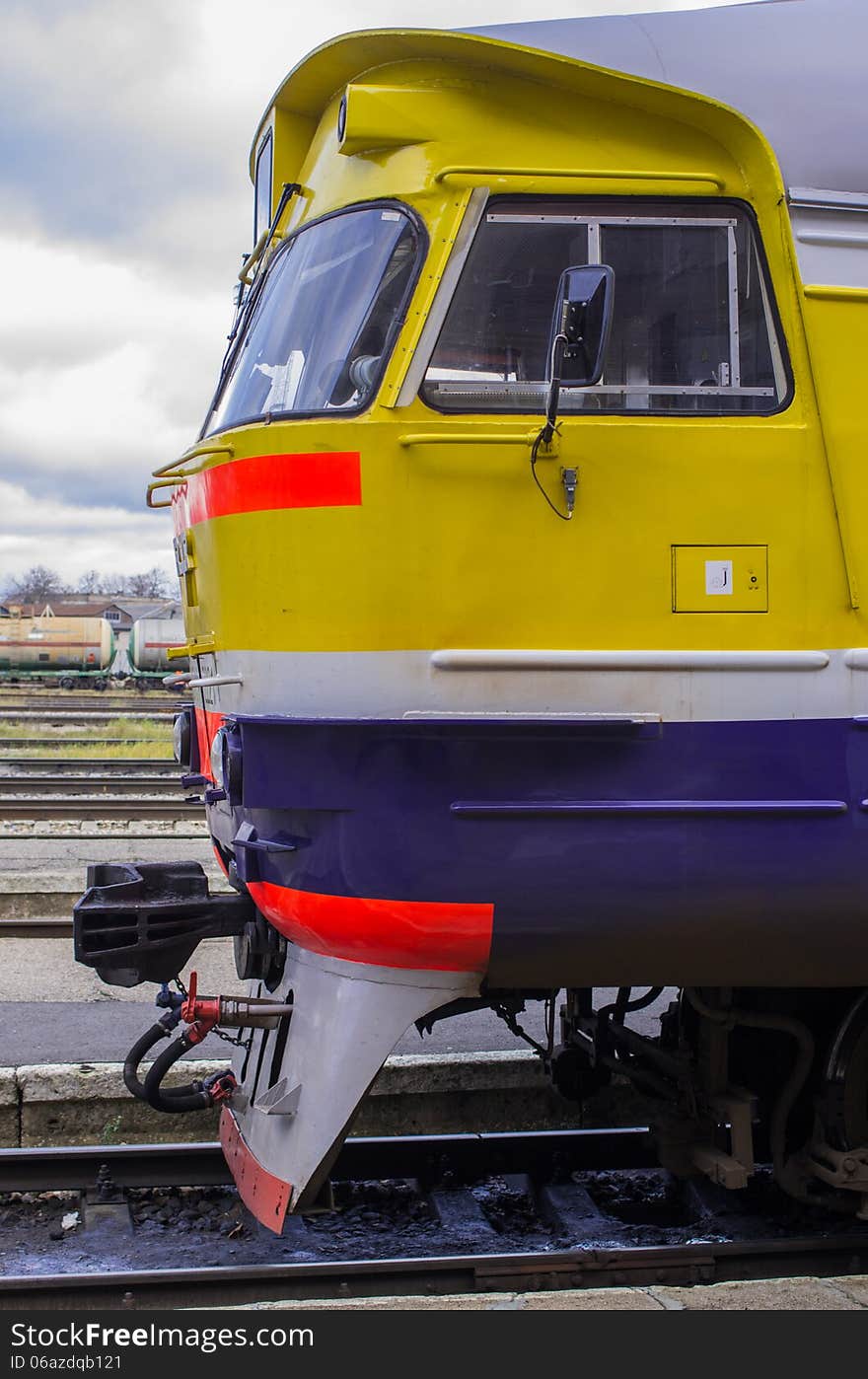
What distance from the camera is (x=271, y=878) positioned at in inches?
140

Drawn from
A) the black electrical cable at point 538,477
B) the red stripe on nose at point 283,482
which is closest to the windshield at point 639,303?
the black electrical cable at point 538,477

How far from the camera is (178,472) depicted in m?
4.04

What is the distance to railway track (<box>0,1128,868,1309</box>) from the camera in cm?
397

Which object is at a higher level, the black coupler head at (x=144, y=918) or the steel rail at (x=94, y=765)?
the black coupler head at (x=144, y=918)

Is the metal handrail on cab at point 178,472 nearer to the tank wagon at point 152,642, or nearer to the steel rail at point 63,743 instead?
the steel rail at point 63,743

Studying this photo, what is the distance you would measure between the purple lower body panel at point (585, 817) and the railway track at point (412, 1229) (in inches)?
55.8

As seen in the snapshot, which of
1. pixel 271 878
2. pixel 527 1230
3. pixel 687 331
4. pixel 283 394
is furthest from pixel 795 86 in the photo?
pixel 527 1230

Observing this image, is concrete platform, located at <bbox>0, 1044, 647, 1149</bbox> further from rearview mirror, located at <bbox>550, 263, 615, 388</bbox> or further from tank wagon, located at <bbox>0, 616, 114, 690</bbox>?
tank wagon, located at <bbox>0, 616, 114, 690</bbox>

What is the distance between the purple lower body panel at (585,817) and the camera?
10.5ft

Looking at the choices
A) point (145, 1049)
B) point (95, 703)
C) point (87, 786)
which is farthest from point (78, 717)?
point (145, 1049)

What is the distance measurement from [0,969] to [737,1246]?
4328mm

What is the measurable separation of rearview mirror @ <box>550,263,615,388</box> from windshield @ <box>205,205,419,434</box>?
488 mm

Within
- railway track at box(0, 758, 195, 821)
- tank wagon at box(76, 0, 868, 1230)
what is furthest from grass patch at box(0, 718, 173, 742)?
tank wagon at box(76, 0, 868, 1230)
